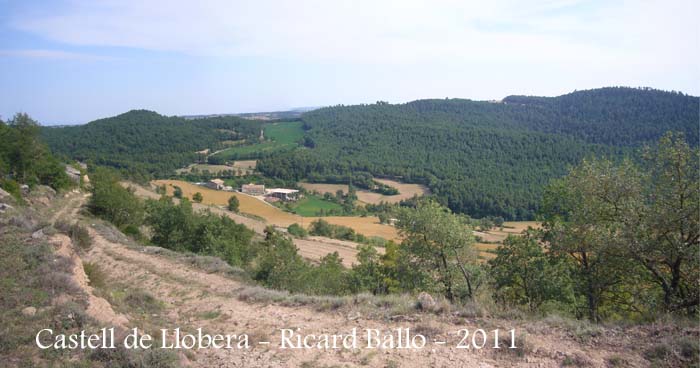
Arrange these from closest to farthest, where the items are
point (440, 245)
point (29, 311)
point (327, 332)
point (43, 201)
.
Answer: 1. point (29, 311)
2. point (327, 332)
3. point (440, 245)
4. point (43, 201)

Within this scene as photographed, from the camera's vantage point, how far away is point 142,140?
112m

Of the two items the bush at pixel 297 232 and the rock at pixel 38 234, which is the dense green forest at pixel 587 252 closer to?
the rock at pixel 38 234

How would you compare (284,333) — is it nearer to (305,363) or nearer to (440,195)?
(305,363)

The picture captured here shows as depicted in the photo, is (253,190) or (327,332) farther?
(253,190)

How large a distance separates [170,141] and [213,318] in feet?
395

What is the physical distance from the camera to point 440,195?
275 ft

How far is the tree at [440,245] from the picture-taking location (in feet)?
41.2

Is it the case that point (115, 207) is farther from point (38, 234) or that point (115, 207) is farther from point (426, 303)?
point (426, 303)

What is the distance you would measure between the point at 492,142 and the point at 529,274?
366 ft

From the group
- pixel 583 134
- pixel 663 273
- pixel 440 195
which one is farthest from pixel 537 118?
pixel 663 273

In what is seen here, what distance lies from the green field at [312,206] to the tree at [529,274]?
5929cm

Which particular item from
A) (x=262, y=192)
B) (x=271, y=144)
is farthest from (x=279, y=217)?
(x=271, y=144)

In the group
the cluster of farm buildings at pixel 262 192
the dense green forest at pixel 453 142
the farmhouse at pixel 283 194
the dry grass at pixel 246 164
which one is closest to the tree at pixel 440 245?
the dense green forest at pixel 453 142

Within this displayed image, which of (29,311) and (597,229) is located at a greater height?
(597,229)
